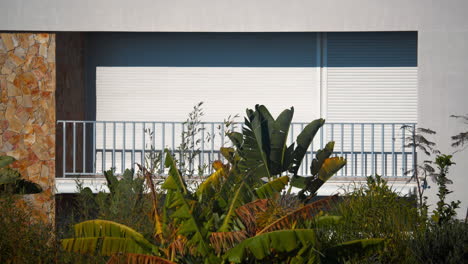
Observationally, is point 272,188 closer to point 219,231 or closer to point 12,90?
point 219,231

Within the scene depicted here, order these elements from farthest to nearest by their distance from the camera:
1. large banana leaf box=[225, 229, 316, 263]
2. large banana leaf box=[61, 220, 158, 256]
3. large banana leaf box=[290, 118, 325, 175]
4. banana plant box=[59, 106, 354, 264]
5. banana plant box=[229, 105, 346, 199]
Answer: large banana leaf box=[290, 118, 325, 175] → banana plant box=[229, 105, 346, 199] → large banana leaf box=[61, 220, 158, 256] → banana plant box=[59, 106, 354, 264] → large banana leaf box=[225, 229, 316, 263]

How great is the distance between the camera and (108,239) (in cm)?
734

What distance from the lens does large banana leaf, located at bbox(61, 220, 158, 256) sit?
7.34 metres

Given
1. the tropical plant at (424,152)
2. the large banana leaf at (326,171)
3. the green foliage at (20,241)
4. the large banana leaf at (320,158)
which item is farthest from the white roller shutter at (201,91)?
the green foliage at (20,241)

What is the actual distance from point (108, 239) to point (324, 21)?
292 inches

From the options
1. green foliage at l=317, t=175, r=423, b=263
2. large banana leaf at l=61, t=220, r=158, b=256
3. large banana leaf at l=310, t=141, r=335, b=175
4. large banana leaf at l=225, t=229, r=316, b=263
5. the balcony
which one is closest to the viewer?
large banana leaf at l=225, t=229, r=316, b=263

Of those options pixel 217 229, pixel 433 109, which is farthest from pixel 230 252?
pixel 433 109

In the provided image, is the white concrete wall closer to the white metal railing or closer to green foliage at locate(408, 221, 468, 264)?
the white metal railing

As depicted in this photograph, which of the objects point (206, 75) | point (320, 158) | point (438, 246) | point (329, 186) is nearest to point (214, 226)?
point (438, 246)

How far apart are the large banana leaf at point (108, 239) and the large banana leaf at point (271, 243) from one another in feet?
2.94

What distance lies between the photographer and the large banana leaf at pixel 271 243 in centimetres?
687

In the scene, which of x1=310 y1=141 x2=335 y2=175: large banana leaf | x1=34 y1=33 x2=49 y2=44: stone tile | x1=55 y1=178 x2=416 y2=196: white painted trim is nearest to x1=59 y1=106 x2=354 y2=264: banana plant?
x1=310 y1=141 x2=335 y2=175: large banana leaf

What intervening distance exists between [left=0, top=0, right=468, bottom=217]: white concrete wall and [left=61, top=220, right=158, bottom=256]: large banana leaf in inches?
270

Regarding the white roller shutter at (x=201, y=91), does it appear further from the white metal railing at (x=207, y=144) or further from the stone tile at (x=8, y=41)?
the stone tile at (x=8, y=41)
